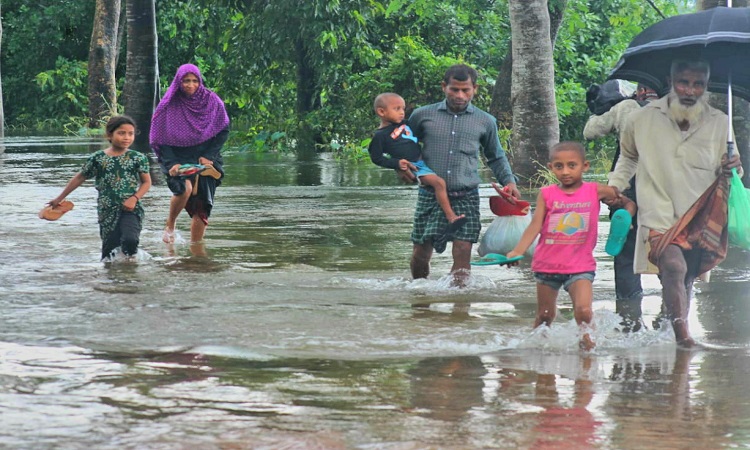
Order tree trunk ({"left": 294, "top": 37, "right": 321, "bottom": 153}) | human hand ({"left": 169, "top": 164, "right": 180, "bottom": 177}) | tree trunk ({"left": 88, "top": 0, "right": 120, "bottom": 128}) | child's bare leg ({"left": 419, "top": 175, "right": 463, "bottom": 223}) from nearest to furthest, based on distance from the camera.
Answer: child's bare leg ({"left": 419, "top": 175, "right": 463, "bottom": 223})
human hand ({"left": 169, "top": 164, "right": 180, "bottom": 177})
tree trunk ({"left": 294, "top": 37, "right": 321, "bottom": 153})
tree trunk ({"left": 88, "top": 0, "right": 120, "bottom": 128})

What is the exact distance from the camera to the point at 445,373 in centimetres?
645

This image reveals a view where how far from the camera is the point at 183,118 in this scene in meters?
12.4

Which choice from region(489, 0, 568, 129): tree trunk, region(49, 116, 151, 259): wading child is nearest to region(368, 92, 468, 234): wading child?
region(49, 116, 151, 259): wading child

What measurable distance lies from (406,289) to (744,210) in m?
2.65

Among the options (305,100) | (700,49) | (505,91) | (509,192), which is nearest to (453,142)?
(509,192)

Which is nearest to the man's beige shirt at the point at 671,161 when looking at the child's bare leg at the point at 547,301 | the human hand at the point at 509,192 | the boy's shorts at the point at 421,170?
the child's bare leg at the point at 547,301

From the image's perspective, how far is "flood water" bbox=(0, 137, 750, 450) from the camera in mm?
5246

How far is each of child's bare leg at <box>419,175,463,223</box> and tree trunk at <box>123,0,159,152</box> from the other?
17636mm

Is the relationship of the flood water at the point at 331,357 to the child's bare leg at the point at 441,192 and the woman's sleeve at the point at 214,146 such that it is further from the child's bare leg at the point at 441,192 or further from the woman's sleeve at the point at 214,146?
the woman's sleeve at the point at 214,146

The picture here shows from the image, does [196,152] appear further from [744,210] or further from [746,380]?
[746,380]

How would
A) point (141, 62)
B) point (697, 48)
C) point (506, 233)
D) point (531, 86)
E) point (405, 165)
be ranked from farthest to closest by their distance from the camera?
point (141, 62) < point (531, 86) < point (506, 233) < point (405, 165) < point (697, 48)

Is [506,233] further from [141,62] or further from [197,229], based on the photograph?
[141,62]

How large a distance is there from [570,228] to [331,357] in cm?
149

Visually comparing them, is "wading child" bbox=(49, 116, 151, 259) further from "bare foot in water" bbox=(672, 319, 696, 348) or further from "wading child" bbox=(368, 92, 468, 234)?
"bare foot in water" bbox=(672, 319, 696, 348)
